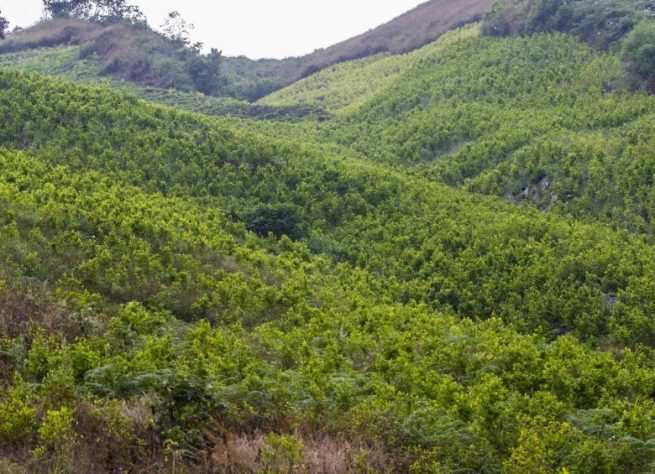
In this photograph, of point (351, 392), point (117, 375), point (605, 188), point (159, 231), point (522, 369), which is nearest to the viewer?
point (117, 375)

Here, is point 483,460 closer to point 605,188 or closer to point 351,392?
point 351,392

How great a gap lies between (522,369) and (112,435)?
5532 millimetres

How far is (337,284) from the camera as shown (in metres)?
13.7

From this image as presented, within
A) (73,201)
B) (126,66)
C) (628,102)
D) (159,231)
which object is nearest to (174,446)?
(159,231)

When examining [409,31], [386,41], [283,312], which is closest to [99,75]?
[386,41]

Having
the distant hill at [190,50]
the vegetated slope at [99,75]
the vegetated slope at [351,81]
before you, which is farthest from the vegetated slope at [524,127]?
the distant hill at [190,50]

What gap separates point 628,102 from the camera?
2502 centimetres

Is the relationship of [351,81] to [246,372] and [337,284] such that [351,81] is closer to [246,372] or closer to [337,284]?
[337,284]

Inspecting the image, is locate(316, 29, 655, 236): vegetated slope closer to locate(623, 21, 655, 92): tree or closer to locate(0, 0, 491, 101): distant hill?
locate(623, 21, 655, 92): tree

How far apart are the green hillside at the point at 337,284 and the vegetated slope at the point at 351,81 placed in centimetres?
986

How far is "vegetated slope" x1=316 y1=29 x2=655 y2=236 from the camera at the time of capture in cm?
1917

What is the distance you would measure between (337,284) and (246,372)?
6983 millimetres

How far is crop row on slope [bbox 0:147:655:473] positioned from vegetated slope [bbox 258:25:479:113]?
1087 inches

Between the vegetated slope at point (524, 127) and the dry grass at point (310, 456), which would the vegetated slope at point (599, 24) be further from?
the dry grass at point (310, 456)
